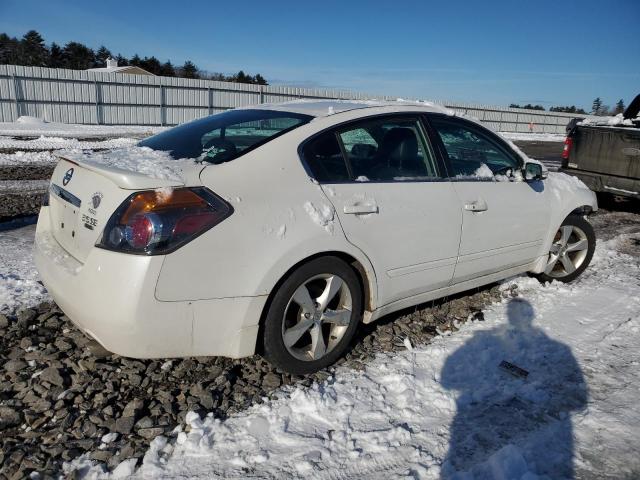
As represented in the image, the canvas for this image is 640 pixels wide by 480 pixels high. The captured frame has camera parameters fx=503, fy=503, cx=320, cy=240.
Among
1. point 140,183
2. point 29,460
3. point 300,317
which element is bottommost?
point 29,460

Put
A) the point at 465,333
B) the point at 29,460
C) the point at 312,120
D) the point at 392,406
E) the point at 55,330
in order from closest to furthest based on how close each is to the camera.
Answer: the point at 29,460 < the point at 392,406 < the point at 312,120 < the point at 55,330 < the point at 465,333

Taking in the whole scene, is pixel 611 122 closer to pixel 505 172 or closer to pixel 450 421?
pixel 505 172

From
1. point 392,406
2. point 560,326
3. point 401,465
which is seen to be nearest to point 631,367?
point 560,326

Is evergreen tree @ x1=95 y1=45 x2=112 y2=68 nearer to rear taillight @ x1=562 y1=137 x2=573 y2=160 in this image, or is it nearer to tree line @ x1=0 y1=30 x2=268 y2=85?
tree line @ x1=0 y1=30 x2=268 y2=85

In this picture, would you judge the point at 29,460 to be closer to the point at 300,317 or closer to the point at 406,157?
the point at 300,317

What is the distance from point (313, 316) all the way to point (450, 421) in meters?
0.93

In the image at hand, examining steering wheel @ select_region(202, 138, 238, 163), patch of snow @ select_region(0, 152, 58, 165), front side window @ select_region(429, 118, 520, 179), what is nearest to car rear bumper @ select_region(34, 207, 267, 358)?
steering wheel @ select_region(202, 138, 238, 163)

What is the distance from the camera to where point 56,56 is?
2616 inches

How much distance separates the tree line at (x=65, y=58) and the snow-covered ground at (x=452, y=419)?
57.6 meters

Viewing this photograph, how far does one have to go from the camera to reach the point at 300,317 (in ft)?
9.66

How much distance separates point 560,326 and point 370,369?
1688 millimetres

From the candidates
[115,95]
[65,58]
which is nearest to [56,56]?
[65,58]

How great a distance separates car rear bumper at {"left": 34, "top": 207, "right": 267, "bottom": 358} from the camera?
7.81ft

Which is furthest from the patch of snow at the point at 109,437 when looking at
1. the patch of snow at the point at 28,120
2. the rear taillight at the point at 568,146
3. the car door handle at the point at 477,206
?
the patch of snow at the point at 28,120
